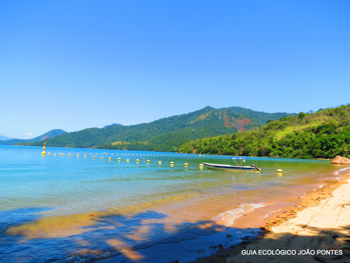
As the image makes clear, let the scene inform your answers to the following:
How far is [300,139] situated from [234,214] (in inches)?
4731

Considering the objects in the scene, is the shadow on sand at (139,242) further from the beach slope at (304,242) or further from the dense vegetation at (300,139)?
the dense vegetation at (300,139)

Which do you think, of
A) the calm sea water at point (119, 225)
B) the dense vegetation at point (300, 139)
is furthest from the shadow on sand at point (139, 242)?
the dense vegetation at point (300, 139)

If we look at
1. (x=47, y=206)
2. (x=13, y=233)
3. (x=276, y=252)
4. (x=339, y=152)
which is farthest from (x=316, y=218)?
(x=339, y=152)

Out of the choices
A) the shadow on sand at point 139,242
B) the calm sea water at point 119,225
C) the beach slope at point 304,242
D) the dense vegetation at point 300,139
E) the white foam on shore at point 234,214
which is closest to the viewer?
the beach slope at point 304,242

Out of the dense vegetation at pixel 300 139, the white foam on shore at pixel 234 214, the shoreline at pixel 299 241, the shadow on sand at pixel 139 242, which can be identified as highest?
the dense vegetation at pixel 300 139

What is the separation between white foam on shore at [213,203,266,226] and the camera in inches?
440

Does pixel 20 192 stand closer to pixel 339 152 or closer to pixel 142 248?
pixel 142 248

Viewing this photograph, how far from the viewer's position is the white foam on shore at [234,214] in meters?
11.2

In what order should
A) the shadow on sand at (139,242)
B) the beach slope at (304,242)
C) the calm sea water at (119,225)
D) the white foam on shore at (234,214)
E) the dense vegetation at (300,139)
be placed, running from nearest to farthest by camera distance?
the beach slope at (304,242)
the shadow on sand at (139,242)
the calm sea water at (119,225)
the white foam on shore at (234,214)
the dense vegetation at (300,139)

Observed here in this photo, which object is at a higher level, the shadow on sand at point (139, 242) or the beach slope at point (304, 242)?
the beach slope at point (304, 242)

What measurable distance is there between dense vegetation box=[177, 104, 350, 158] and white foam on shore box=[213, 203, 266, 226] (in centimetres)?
9474

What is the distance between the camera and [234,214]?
12531 mm

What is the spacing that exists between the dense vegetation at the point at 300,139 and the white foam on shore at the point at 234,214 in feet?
311

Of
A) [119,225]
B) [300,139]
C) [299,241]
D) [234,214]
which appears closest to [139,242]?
[119,225]
